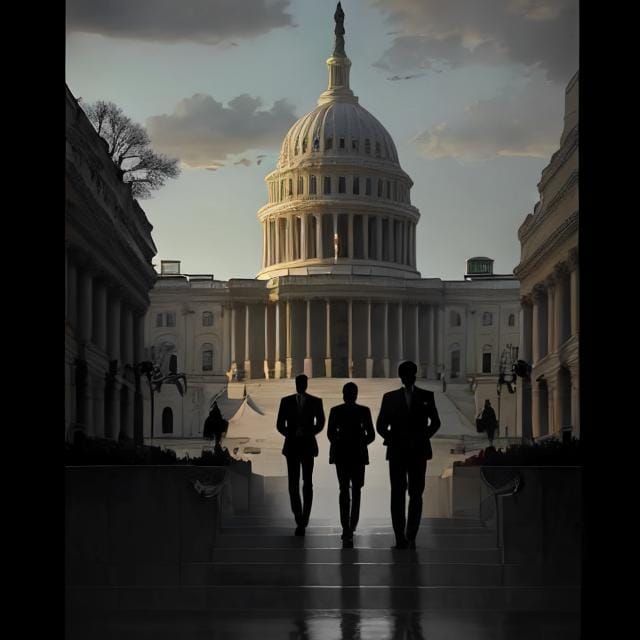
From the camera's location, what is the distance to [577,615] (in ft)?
37.0

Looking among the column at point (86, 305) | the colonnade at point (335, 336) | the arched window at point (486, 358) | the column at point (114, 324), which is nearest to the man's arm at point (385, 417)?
the column at point (86, 305)

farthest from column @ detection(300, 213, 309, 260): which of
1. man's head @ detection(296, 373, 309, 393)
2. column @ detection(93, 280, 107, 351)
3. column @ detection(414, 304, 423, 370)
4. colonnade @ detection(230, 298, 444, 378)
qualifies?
man's head @ detection(296, 373, 309, 393)

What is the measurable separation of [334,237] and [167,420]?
36.6 meters

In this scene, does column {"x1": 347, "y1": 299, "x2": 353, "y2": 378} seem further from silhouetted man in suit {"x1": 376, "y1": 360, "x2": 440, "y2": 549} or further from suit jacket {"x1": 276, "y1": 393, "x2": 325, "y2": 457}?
silhouetted man in suit {"x1": 376, "y1": 360, "x2": 440, "y2": 549}

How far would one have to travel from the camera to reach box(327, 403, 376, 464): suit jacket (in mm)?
13648

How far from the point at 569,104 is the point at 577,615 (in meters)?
32.1

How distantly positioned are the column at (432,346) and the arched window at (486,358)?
336 cm

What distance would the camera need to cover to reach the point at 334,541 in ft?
44.9

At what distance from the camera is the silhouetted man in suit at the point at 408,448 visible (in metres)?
13.2

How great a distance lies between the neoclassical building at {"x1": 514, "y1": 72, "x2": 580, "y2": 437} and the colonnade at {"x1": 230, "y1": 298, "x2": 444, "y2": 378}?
46.9 metres

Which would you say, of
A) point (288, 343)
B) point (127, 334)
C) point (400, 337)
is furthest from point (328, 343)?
point (127, 334)

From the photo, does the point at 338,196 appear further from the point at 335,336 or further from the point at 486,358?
the point at 486,358
